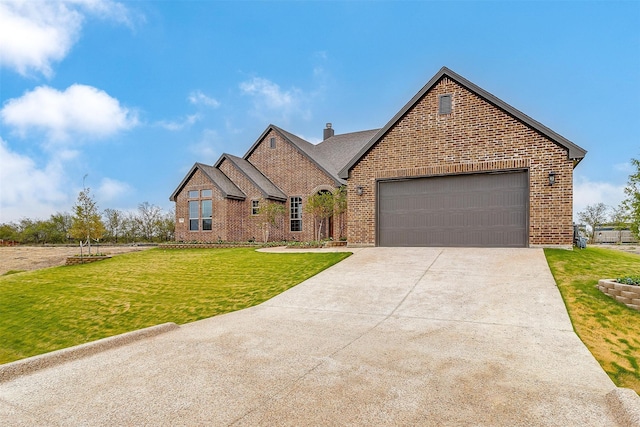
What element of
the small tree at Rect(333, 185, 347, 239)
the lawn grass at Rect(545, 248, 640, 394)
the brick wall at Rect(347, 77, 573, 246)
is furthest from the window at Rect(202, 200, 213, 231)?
the lawn grass at Rect(545, 248, 640, 394)

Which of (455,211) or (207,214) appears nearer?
(455,211)

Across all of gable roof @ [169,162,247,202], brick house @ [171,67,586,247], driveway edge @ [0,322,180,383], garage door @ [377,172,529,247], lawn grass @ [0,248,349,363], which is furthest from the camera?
gable roof @ [169,162,247,202]

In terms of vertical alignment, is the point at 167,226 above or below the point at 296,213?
below

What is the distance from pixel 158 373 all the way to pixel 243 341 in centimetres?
132

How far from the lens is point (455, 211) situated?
1289 cm

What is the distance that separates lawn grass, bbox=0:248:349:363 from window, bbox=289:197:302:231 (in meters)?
8.97

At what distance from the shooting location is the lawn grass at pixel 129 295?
7594 mm

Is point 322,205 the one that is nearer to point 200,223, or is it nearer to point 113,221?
point 200,223

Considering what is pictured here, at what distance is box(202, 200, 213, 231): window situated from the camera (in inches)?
894

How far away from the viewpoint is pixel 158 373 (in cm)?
382

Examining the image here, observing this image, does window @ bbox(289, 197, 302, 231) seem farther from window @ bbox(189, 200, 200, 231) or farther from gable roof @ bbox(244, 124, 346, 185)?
window @ bbox(189, 200, 200, 231)

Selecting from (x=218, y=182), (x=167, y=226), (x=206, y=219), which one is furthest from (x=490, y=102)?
(x=167, y=226)

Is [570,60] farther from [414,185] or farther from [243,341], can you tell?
[243,341]

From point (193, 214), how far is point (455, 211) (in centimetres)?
1768
